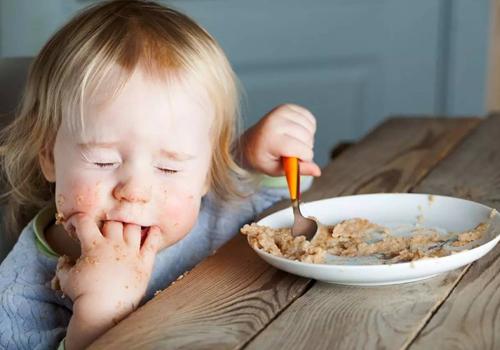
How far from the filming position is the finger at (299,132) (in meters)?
1.53

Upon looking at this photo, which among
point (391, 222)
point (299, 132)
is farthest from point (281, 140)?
point (391, 222)

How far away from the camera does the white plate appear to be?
1.09 meters

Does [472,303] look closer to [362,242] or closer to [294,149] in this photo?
[362,242]

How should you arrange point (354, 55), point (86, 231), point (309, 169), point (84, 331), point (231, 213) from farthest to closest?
point (354, 55) → point (231, 213) → point (309, 169) → point (86, 231) → point (84, 331)

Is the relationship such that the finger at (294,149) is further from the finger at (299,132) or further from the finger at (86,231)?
the finger at (86,231)

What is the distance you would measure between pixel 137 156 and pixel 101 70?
0.42 feet

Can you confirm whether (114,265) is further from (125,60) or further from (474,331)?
(474,331)

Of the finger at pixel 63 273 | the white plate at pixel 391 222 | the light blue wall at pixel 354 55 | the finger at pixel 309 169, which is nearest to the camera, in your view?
the white plate at pixel 391 222

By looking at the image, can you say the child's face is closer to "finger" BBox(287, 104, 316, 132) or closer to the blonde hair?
the blonde hair

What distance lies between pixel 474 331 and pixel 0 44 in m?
1.94

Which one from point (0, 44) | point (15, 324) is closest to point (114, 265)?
point (15, 324)

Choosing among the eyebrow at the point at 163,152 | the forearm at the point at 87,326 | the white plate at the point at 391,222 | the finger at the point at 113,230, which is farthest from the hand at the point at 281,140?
the forearm at the point at 87,326

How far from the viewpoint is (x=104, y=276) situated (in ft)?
3.87

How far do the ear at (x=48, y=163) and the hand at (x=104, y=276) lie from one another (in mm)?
173
